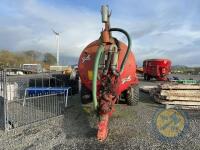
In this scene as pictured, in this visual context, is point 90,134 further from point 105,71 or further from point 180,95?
point 180,95

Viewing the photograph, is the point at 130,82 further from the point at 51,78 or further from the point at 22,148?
the point at 51,78

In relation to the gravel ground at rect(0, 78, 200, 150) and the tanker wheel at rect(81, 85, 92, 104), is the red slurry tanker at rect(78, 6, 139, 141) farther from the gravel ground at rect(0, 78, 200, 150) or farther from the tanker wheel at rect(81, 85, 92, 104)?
the gravel ground at rect(0, 78, 200, 150)

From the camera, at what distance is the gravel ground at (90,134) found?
557cm

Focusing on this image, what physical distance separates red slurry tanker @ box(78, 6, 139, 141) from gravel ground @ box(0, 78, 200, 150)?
438 mm

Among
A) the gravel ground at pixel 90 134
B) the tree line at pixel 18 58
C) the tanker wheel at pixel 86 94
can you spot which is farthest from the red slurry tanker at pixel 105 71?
the tree line at pixel 18 58

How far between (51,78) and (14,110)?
4.54 metres

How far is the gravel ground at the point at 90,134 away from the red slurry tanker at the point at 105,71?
438 millimetres

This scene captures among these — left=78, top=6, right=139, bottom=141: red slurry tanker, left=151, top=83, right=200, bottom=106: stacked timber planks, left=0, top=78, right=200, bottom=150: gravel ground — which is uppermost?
left=78, top=6, right=139, bottom=141: red slurry tanker

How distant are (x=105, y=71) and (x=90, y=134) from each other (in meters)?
1.49

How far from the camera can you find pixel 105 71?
6.27 m

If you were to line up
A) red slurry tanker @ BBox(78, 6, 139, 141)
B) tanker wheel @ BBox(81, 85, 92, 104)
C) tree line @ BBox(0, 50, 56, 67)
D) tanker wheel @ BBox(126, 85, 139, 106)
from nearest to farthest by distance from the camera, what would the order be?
red slurry tanker @ BBox(78, 6, 139, 141)
tanker wheel @ BBox(81, 85, 92, 104)
tanker wheel @ BBox(126, 85, 139, 106)
tree line @ BBox(0, 50, 56, 67)

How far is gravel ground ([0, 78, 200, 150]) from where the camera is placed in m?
5.57

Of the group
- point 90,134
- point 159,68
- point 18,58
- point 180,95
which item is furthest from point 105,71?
point 18,58

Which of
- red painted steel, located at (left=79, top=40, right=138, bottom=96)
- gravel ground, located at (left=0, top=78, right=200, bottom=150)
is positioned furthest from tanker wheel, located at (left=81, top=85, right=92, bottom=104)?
red painted steel, located at (left=79, top=40, right=138, bottom=96)
